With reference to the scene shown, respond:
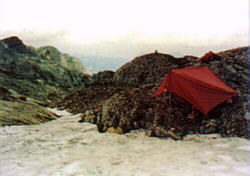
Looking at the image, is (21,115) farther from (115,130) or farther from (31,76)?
(31,76)

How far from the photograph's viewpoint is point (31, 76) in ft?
130

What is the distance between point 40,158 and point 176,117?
220 inches

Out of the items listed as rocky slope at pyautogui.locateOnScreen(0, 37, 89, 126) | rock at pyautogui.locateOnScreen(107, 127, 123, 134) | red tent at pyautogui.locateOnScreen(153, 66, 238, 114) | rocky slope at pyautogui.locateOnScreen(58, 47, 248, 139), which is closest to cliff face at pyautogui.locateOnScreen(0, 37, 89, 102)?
rocky slope at pyautogui.locateOnScreen(0, 37, 89, 126)

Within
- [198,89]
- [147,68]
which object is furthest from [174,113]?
[147,68]

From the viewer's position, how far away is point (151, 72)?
20750 mm

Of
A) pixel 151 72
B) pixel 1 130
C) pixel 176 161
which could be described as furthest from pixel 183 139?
pixel 151 72

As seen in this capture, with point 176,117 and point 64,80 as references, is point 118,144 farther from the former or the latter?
point 64,80

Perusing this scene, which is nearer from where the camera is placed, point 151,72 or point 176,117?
point 176,117

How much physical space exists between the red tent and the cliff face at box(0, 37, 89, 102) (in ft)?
73.5

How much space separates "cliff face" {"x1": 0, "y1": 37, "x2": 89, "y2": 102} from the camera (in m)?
31.0

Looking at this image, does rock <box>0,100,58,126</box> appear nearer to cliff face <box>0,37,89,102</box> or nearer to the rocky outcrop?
the rocky outcrop

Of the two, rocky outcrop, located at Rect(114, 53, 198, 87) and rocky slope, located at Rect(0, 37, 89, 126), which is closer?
rocky slope, located at Rect(0, 37, 89, 126)

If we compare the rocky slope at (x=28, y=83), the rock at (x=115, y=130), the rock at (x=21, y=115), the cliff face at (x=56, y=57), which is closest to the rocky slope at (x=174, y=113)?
the rock at (x=115, y=130)

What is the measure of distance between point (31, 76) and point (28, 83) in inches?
217
